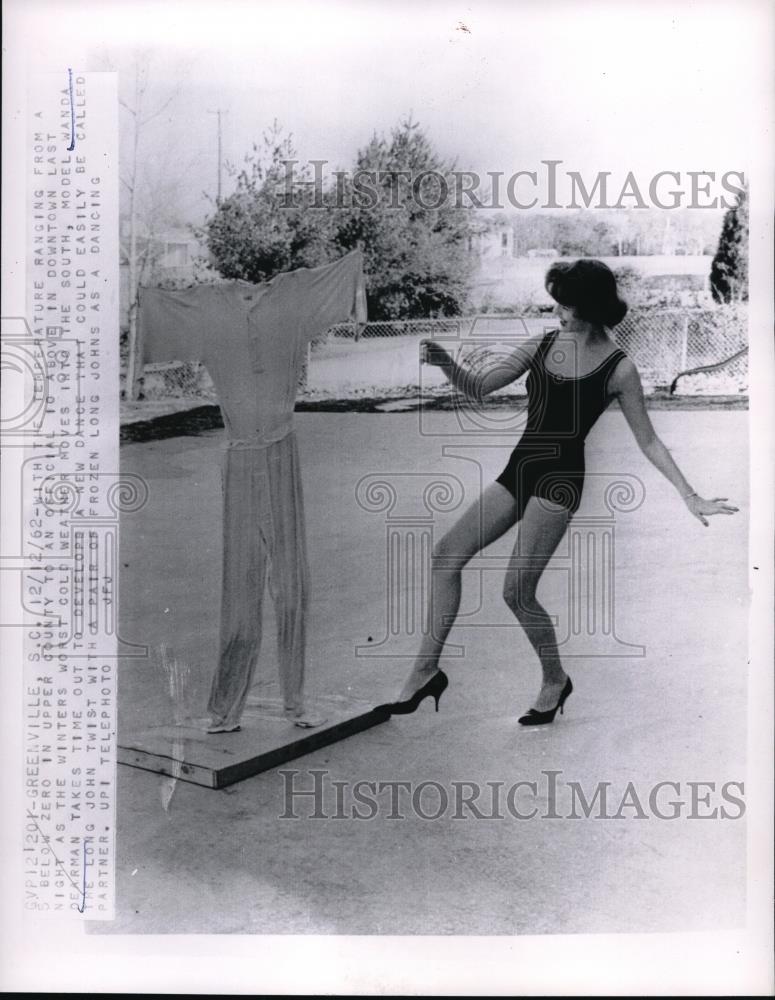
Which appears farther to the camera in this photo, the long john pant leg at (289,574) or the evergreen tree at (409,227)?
the long john pant leg at (289,574)

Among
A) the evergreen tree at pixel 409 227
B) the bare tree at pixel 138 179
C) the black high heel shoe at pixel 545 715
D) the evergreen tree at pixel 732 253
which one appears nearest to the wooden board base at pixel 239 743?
the black high heel shoe at pixel 545 715

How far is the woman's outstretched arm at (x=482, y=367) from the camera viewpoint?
137 inches

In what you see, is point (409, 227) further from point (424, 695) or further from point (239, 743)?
point (239, 743)

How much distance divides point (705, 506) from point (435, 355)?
2.90ft

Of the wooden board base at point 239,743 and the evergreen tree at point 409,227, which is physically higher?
the evergreen tree at point 409,227

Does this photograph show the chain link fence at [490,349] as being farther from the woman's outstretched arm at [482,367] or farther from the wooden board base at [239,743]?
the wooden board base at [239,743]

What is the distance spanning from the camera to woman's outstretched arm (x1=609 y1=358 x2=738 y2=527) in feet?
11.4

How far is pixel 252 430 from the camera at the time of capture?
3518 mm

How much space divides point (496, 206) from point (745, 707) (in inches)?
A: 62.9

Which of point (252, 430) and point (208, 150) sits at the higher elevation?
point (208, 150)

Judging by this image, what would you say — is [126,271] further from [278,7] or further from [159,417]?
[278,7]

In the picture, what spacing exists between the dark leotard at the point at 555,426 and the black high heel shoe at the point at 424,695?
1.87ft

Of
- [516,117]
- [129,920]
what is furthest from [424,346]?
[129,920]

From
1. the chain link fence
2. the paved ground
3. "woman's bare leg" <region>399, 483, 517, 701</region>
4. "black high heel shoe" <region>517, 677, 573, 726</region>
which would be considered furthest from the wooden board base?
the chain link fence
